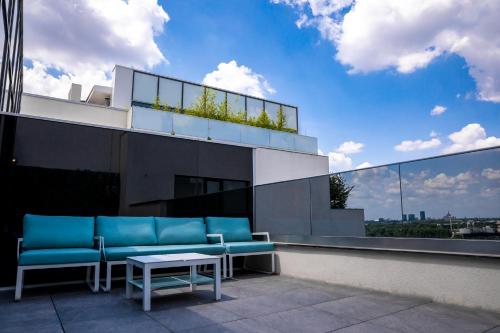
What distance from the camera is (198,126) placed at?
1070 cm

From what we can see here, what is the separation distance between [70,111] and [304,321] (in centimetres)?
1164

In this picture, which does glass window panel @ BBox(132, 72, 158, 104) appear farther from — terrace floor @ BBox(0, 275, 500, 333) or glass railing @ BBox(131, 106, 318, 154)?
terrace floor @ BBox(0, 275, 500, 333)

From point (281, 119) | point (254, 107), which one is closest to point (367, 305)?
A: point (254, 107)

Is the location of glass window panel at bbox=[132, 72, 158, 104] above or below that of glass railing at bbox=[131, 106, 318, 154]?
above

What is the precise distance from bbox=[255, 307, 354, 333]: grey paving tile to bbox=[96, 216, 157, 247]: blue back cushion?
8.61ft

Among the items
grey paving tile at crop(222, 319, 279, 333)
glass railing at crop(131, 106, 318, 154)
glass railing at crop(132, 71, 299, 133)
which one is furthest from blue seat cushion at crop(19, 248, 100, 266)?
glass railing at crop(132, 71, 299, 133)

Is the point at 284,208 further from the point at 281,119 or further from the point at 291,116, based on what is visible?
Result: the point at 291,116

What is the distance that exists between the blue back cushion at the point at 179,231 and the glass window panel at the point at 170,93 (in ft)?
31.3

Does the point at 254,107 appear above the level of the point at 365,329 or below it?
above

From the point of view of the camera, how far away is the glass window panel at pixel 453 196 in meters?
3.31

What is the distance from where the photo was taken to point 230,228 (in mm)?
6047

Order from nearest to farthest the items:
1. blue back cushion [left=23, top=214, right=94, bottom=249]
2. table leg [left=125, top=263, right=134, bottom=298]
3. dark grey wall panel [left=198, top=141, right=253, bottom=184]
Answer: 1. table leg [left=125, top=263, right=134, bottom=298]
2. blue back cushion [left=23, top=214, right=94, bottom=249]
3. dark grey wall panel [left=198, top=141, right=253, bottom=184]

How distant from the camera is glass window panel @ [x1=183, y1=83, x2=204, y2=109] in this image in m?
14.8

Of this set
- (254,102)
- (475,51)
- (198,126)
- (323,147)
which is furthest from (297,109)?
(475,51)
